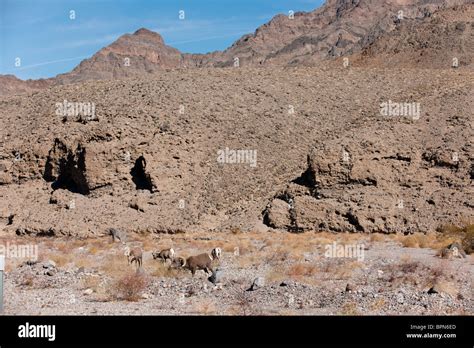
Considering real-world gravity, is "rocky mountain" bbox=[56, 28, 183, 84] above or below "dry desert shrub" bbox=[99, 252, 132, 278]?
above

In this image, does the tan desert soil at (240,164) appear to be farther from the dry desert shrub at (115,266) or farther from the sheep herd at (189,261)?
the sheep herd at (189,261)

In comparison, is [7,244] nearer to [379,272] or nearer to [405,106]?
[379,272]

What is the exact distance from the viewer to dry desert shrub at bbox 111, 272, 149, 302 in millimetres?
14305

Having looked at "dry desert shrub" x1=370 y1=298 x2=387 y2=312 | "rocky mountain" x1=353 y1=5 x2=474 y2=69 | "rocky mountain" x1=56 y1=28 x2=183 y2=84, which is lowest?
"dry desert shrub" x1=370 y1=298 x2=387 y2=312

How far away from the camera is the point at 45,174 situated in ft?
115

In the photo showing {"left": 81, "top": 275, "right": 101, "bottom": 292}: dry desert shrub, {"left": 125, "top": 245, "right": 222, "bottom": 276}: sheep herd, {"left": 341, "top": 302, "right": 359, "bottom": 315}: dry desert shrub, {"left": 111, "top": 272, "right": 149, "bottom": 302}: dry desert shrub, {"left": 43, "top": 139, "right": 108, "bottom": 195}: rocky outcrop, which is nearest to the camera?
{"left": 341, "top": 302, "right": 359, "bottom": 315}: dry desert shrub

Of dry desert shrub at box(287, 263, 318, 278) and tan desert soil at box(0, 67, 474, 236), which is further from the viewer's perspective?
tan desert soil at box(0, 67, 474, 236)

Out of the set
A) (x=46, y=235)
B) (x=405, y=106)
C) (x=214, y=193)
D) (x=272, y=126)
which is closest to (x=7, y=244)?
(x=46, y=235)

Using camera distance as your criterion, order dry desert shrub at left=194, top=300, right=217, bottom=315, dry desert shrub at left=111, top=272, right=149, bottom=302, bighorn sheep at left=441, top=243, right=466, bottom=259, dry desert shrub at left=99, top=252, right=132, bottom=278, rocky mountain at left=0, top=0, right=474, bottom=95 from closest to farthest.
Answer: dry desert shrub at left=194, top=300, right=217, bottom=315
dry desert shrub at left=111, top=272, right=149, bottom=302
dry desert shrub at left=99, top=252, right=132, bottom=278
bighorn sheep at left=441, top=243, right=466, bottom=259
rocky mountain at left=0, top=0, right=474, bottom=95

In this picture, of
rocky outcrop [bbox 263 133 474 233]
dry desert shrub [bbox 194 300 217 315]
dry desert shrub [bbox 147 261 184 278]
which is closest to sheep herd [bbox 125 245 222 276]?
dry desert shrub [bbox 147 261 184 278]

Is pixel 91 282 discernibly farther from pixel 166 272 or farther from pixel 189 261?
pixel 189 261

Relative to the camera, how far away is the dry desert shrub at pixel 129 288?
1430 centimetres

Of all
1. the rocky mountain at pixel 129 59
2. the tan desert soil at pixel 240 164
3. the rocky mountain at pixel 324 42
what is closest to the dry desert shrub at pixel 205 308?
the tan desert soil at pixel 240 164

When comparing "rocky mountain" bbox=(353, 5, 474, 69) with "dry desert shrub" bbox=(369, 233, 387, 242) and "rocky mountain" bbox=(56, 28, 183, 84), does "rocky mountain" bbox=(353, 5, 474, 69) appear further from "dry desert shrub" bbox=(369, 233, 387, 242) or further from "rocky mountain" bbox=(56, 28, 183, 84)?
"rocky mountain" bbox=(56, 28, 183, 84)
